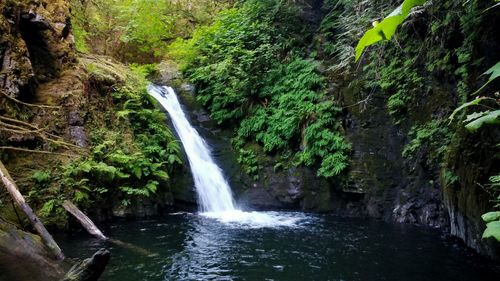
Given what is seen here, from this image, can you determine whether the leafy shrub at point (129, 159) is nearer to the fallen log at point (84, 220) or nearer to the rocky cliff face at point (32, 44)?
the fallen log at point (84, 220)

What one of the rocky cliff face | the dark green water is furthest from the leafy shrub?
the rocky cliff face

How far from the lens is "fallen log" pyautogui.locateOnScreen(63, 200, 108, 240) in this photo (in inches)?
309

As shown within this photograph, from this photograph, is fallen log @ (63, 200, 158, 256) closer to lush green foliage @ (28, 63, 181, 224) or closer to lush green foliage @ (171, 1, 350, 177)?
lush green foliage @ (28, 63, 181, 224)

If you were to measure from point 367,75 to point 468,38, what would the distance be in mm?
3695

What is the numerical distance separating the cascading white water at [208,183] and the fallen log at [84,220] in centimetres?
313

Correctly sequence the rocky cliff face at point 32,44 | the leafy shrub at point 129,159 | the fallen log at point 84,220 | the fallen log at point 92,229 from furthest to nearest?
the leafy shrub at point 129,159 < the rocky cliff face at point 32,44 < the fallen log at point 84,220 < the fallen log at point 92,229

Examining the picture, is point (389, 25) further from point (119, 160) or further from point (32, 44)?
point (32, 44)

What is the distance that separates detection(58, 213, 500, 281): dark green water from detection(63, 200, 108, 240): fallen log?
0.68 ft

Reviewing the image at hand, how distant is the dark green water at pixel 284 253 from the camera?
238 inches

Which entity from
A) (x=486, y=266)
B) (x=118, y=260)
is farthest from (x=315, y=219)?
(x=118, y=260)

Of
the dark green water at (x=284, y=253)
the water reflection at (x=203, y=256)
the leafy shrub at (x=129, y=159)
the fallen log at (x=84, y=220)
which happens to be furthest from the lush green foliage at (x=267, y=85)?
the fallen log at (x=84, y=220)

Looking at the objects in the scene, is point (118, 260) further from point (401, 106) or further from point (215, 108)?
point (215, 108)

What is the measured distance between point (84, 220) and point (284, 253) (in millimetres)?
4165

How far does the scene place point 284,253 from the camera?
7125mm
